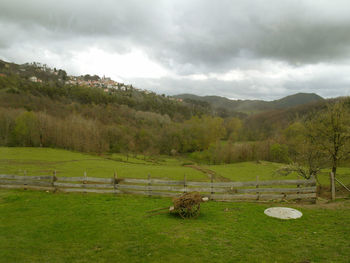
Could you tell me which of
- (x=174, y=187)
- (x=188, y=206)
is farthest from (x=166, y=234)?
(x=174, y=187)

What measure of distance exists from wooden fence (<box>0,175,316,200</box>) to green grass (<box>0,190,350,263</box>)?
55.1 inches

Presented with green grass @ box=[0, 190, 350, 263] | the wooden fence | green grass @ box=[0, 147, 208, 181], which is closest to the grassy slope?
green grass @ box=[0, 147, 208, 181]

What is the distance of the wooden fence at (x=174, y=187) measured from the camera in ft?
43.6

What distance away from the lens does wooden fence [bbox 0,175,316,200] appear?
13.3 metres

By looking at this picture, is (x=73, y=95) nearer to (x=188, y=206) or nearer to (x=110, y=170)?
(x=110, y=170)

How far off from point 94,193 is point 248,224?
36.5ft

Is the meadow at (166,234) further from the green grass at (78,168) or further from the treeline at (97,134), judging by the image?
the treeline at (97,134)

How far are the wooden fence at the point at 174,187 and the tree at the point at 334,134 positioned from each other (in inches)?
270

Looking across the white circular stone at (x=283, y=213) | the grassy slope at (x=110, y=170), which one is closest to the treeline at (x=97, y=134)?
the grassy slope at (x=110, y=170)

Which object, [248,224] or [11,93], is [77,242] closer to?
[248,224]

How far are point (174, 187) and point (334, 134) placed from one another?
52.1ft

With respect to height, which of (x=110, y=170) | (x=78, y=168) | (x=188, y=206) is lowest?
(x=110, y=170)

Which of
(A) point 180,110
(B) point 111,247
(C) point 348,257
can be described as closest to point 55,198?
(B) point 111,247

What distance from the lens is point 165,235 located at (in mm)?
8438
